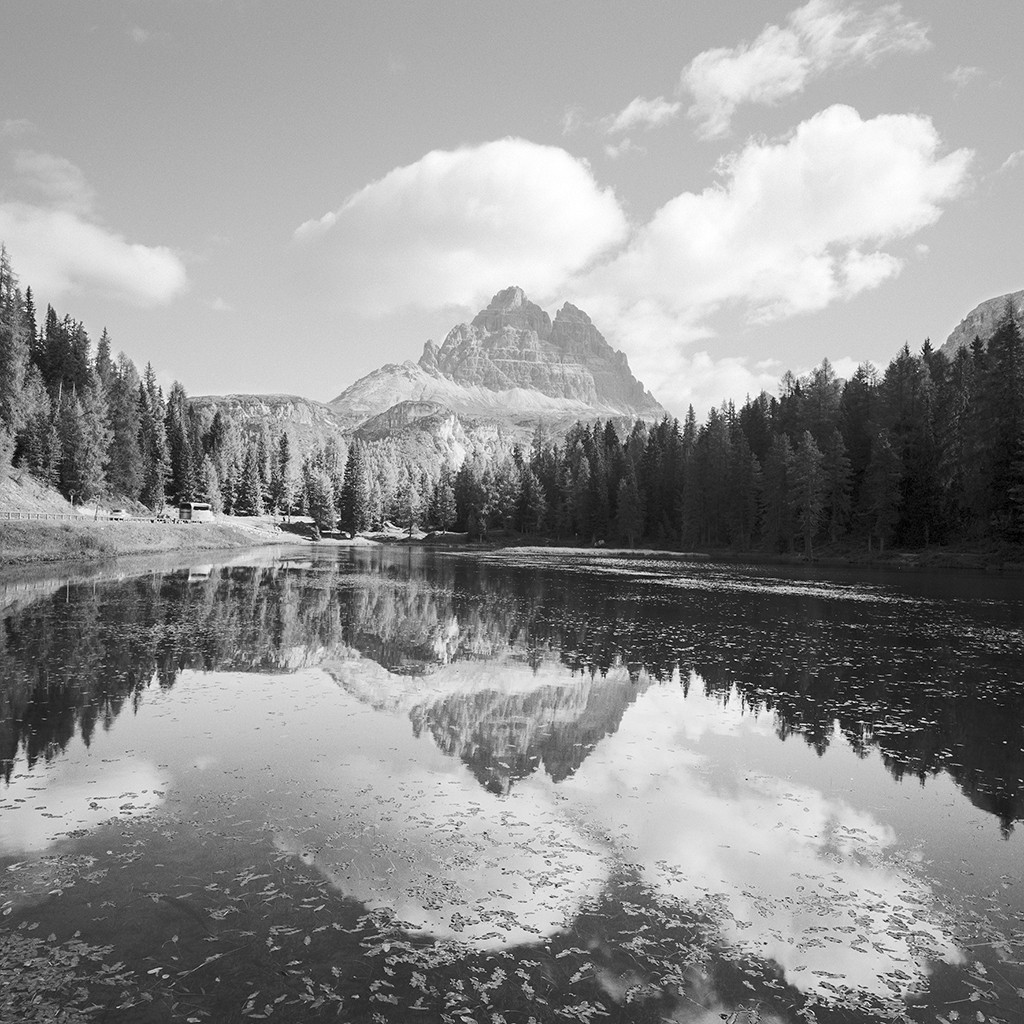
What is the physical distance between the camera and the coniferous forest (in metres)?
81.5

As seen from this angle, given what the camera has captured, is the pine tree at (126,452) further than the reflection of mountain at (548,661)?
Yes

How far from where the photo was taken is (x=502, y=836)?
33.3 ft

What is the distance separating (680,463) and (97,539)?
102284mm

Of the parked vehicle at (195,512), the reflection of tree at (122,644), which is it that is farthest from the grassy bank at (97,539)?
the reflection of tree at (122,644)

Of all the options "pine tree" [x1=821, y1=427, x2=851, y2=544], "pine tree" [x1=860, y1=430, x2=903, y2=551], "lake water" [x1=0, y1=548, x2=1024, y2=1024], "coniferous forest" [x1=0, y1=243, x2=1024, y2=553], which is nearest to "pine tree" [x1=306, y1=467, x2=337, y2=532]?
"coniferous forest" [x1=0, y1=243, x2=1024, y2=553]

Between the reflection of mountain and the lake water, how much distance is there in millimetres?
166

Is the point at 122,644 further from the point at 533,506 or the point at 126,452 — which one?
the point at 533,506

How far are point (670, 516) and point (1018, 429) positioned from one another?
73461mm

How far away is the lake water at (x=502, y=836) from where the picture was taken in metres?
6.80

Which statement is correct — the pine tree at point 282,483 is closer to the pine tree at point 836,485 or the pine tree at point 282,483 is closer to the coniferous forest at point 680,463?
the coniferous forest at point 680,463

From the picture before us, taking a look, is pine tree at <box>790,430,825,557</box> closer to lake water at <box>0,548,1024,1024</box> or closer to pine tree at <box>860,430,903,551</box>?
pine tree at <box>860,430,903,551</box>

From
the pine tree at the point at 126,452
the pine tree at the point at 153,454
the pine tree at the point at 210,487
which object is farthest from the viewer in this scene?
the pine tree at the point at 210,487

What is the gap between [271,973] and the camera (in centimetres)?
678

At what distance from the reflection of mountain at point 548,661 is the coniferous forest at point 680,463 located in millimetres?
45743
